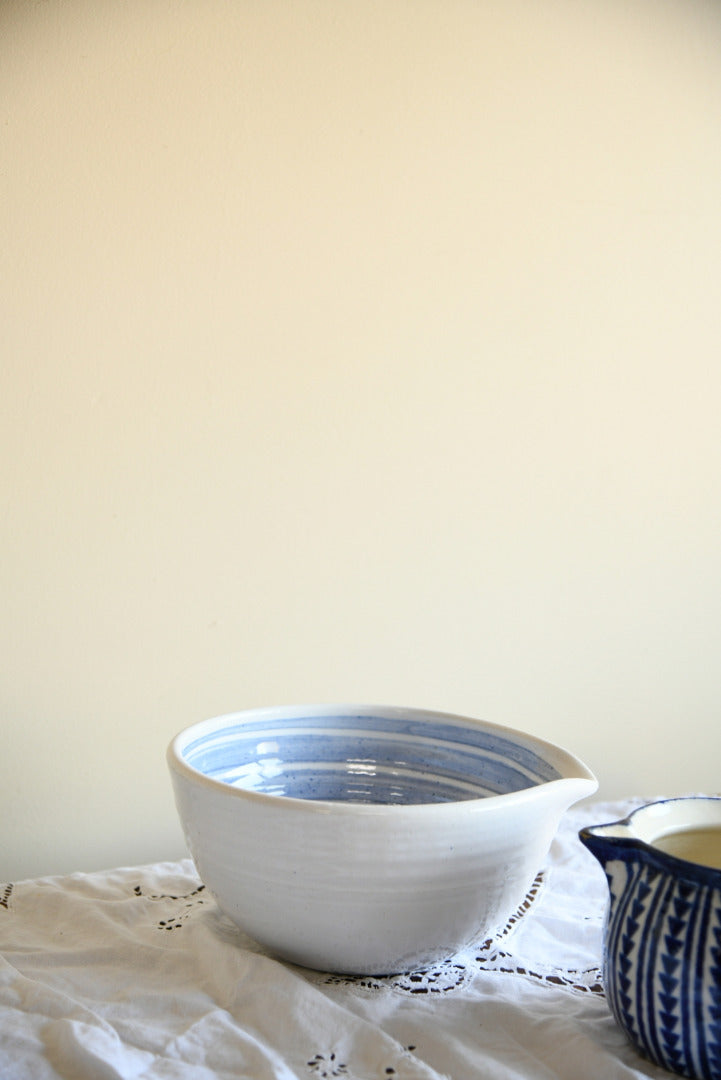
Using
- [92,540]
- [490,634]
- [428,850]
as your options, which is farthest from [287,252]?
[428,850]

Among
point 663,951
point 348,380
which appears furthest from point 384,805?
point 348,380

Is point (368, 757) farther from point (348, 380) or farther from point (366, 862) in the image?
point (348, 380)

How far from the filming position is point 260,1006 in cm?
52

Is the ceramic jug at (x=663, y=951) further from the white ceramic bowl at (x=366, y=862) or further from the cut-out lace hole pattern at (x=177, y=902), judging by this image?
the cut-out lace hole pattern at (x=177, y=902)

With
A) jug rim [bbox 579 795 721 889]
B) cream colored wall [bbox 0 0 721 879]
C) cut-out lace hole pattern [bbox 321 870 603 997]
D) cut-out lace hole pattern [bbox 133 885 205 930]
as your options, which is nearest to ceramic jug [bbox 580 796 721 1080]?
jug rim [bbox 579 795 721 889]

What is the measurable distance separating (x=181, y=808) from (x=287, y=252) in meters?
0.52

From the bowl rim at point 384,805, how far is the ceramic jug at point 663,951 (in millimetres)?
56

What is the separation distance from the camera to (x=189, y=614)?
0.84 meters

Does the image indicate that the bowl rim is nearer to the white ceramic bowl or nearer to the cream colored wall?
the white ceramic bowl

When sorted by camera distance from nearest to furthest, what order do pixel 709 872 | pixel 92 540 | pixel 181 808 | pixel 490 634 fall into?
1. pixel 709 872
2. pixel 181 808
3. pixel 92 540
4. pixel 490 634

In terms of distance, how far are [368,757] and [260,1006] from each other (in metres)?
0.21

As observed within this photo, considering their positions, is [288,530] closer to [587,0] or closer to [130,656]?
[130,656]

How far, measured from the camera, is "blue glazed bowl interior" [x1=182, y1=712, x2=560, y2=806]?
665mm

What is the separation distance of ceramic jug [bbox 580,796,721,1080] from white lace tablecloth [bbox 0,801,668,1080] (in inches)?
1.2
